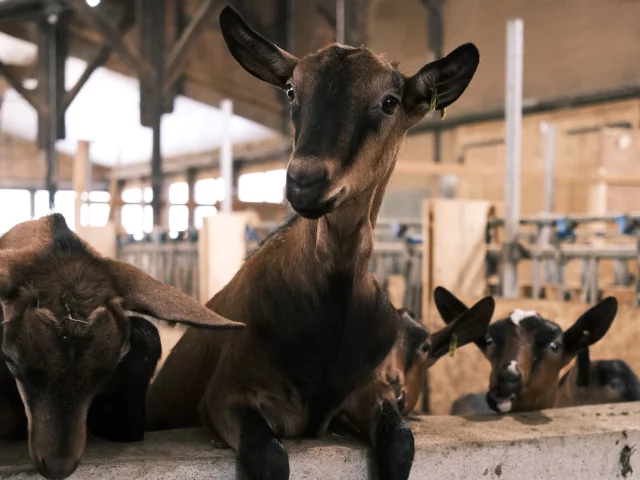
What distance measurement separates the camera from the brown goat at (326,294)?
175 cm

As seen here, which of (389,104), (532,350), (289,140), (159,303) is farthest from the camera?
(289,140)

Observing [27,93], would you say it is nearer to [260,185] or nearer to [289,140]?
[260,185]

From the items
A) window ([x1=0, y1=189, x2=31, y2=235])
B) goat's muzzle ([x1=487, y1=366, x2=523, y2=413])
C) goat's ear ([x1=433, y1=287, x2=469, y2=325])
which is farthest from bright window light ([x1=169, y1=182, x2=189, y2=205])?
goat's muzzle ([x1=487, y1=366, x2=523, y2=413])

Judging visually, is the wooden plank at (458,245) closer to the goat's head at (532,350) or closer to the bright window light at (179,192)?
the goat's head at (532,350)

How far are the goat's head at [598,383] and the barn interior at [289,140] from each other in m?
1.24

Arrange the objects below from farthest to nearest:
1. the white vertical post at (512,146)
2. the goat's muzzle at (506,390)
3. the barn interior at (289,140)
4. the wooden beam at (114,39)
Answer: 1. the wooden beam at (114,39)
2. the barn interior at (289,140)
3. the white vertical post at (512,146)
4. the goat's muzzle at (506,390)

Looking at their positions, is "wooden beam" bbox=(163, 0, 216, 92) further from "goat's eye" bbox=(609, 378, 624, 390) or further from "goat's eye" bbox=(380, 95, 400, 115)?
"goat's eye" bbox=(380, 95, 400, 115)

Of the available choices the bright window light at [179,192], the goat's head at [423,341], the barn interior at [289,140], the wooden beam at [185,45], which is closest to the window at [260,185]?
the barn interior at [289,140]

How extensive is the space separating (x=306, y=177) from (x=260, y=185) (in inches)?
454

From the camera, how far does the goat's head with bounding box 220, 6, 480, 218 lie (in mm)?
1615

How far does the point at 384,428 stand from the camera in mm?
1932

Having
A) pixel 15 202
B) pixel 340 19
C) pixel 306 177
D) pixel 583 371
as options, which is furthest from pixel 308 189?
pixel 15 202

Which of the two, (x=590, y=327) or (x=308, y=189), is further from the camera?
(x=590, y=327)

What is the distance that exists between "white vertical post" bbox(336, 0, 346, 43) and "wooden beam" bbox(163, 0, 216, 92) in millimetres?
1923
